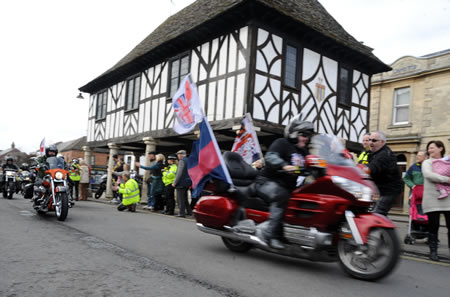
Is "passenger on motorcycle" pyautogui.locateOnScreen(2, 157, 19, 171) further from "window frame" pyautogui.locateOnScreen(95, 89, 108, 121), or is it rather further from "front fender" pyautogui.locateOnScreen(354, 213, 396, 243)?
"front fender" pyautogui.locateOnScreen(354, 213, 396, 243)

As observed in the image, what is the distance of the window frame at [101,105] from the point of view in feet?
70.7

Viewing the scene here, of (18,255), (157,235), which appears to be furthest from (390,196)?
(18,255)

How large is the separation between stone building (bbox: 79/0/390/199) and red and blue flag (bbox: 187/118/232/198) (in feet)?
20.0

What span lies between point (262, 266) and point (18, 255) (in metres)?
2.89

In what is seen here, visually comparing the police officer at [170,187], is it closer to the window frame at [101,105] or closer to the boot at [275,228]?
the boot at [275,228]

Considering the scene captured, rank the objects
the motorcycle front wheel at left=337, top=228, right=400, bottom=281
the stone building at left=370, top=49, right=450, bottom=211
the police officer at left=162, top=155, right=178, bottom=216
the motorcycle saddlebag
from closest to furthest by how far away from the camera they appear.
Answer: the motorcycle front wheel at left=337, top=228, right=400, bottom=281 → the motorcycle saddlebag → the police officer at left=162, top=155, right=178, bottom=216 → the stone building at left=370, top=49, right=450, bottom=211

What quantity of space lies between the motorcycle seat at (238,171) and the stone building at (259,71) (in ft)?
20.4

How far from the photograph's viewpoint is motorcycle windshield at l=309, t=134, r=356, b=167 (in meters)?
4.35

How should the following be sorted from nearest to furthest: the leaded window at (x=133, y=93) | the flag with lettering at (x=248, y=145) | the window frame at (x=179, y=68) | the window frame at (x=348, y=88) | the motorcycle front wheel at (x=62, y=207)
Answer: the motorcycle front wheel at (x=62, y=207) → the flag with lettering at (x=248, y=145) → the window frame at (x=179, y=68) → the window frame at (x=348, y=88) → the leaded window at (x=133, y=93)

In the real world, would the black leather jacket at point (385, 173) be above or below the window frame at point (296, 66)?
below

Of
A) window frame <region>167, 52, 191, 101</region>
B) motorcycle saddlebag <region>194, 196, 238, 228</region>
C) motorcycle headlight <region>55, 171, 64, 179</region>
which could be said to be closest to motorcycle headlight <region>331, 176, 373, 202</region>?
motorcycle saddlebag <region>194, 196, 238, 228</region>

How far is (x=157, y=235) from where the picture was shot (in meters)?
6.61

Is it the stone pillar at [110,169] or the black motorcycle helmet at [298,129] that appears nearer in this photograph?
the black motorcycle helmet at [298,129]

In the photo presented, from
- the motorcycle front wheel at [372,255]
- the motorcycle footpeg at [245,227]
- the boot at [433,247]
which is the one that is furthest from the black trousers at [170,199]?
the motorcycle front wheel at [372,255]
